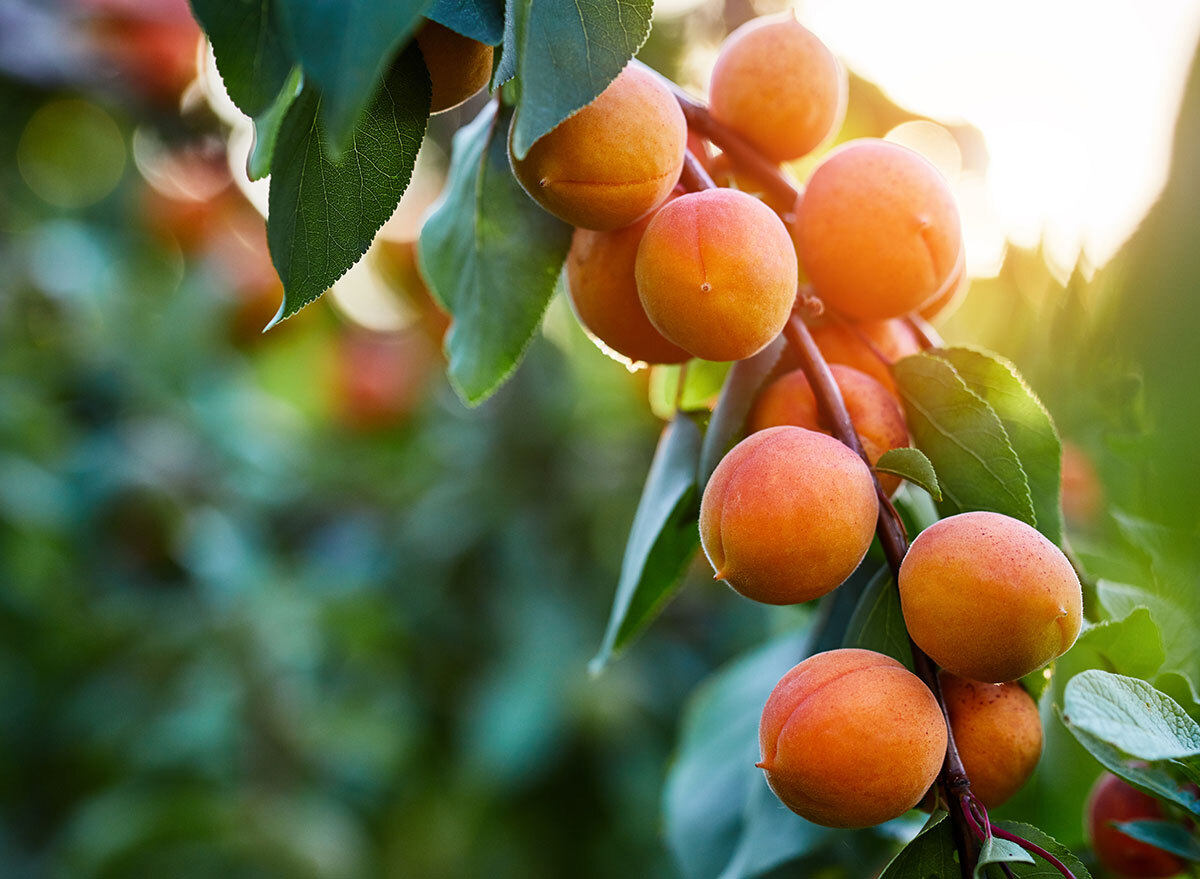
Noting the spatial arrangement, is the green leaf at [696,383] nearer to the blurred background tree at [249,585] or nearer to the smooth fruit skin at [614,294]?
the smooth fruit skin at [614,294]

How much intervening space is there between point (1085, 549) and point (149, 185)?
2106 millimetres

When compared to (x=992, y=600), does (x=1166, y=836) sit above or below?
below

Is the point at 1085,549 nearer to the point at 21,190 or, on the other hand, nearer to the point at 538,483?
the point at 538,483

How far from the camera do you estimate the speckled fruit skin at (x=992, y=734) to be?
17.8 inches

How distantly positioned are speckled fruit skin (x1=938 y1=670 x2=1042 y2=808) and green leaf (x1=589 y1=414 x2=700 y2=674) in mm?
175

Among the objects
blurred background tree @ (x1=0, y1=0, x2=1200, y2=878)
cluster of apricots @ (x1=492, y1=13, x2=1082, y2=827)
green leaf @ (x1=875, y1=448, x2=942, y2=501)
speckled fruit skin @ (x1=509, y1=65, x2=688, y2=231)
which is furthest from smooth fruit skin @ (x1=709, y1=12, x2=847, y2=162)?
blurred background tree @ (x1=0, y1=0, x2=1200, y2=878)

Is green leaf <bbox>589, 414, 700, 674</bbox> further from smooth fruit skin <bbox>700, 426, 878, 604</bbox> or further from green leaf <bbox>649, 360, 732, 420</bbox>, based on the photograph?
smooth fruit skin <bbox>700, 426, 878, 604</bbox>

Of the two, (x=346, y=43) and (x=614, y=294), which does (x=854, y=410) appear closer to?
(x=614, y=294)

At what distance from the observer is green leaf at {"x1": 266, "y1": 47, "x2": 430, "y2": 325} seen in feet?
1.50

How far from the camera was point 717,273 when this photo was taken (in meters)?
0.43

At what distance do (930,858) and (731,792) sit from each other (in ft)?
1.17

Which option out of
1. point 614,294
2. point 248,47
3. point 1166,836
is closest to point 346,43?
point 248,47

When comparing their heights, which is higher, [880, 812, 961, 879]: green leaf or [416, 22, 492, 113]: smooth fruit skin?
[416, 22, 492, 113]: smooth fruit skin

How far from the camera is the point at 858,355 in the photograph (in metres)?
0.55
